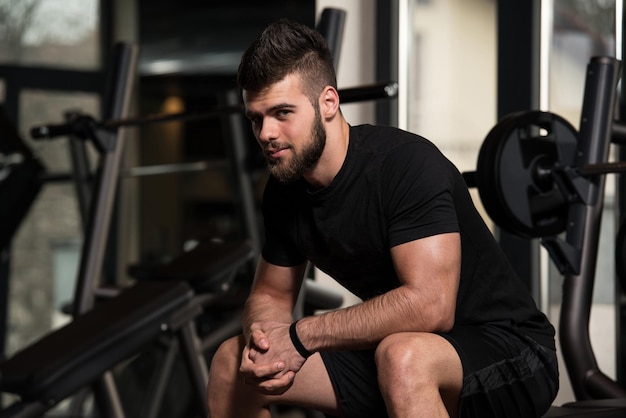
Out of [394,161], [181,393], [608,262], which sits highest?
[394,161]

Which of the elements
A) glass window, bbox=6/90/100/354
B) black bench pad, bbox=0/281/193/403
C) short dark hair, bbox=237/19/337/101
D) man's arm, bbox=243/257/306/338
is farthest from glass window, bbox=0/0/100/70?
short dark hair, bbox=237/19/337/101

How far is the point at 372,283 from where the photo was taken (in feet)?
5.93

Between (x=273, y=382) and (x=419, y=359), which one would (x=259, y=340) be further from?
(x=419, y=359)

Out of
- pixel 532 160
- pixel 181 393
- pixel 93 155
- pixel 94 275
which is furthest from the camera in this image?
pixel 93 155

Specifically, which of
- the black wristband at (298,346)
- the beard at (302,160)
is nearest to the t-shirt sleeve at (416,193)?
the beard at (302,160)

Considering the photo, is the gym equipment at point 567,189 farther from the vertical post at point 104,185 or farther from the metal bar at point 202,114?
the vertical post at point 104,185

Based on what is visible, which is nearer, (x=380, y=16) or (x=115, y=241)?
(x=380, y=16)

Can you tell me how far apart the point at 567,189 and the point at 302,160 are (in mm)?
718

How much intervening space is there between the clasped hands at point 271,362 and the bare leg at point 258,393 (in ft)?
0.29

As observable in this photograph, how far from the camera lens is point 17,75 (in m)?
5.04

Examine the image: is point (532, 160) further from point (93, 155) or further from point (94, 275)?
point (93, 155)

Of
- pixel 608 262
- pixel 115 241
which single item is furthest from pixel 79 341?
pixel 115 241

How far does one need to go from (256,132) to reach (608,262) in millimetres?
1579

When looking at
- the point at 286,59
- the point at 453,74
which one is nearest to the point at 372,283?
the point at 286,59
